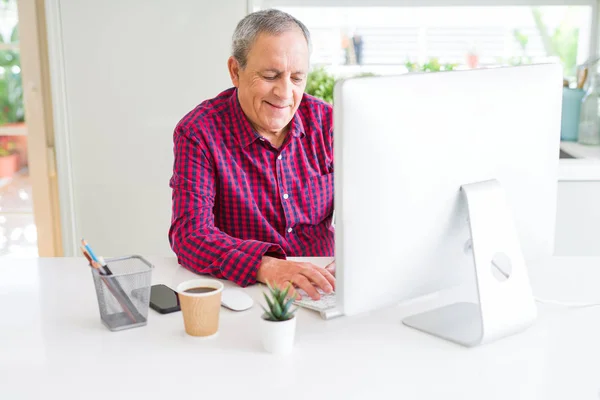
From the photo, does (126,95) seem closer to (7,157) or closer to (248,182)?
(7,157)

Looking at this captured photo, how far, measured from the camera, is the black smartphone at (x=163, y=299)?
4.61ft

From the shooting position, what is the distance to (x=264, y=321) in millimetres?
1210

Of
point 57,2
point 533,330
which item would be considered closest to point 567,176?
point 533,330

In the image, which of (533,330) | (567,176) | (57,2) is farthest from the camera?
(57,2)

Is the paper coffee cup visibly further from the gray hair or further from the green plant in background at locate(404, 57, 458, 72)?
the green plant in background at locate(404, 57, 458, 72)

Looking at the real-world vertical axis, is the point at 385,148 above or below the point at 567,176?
above

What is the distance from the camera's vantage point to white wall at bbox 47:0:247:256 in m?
2.86

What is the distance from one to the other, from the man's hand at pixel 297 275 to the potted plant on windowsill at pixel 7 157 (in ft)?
6.75


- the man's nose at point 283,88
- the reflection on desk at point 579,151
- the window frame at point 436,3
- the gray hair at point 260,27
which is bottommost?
the reflection on desk at point 579,151

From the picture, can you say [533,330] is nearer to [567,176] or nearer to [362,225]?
[362,225]

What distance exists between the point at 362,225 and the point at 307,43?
2.48ft

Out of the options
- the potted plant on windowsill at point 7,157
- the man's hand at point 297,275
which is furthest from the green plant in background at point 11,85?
the man's hand at point 297,275

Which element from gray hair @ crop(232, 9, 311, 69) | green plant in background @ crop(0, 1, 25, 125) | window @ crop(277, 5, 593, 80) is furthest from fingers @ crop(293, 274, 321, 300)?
green plant in background @ crop(0, 1, 25, 125)

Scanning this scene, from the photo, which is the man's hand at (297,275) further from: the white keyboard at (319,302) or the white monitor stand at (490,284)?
the white monitor stand at (490,284)
